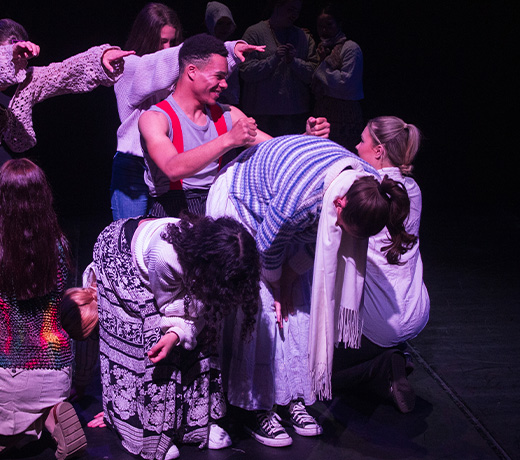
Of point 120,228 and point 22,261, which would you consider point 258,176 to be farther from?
point 22,261

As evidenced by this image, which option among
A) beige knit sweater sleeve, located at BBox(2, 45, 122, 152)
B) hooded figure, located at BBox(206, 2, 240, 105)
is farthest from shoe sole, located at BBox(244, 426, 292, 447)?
hooded figure, located at BBox(206, 2, 240, 105)

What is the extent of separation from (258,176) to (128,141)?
840mm

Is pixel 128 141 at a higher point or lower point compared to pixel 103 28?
lower

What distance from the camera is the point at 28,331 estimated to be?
2.36 metres

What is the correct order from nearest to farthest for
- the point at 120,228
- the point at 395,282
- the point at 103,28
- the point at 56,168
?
1. the point at 120,228
2. the point at 395,282
3. the point at 103,28
4. the point at 56,168

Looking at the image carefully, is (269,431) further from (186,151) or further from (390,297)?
(186,151)

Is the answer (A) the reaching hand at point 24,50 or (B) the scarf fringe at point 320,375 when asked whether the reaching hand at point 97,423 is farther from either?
(A) the reaching hand at point 24,50

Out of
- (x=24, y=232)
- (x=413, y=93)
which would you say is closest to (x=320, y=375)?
(x=24, y=232)

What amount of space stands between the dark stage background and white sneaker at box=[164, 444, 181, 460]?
3.33 m

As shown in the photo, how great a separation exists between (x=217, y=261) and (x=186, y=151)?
1.67 feet

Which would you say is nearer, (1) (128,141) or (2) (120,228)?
(2) (120,228)

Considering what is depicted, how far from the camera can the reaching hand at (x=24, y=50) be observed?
2.37m

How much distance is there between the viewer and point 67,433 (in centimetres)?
233

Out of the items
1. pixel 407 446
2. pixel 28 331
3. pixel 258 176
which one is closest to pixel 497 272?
pixel 407 446
